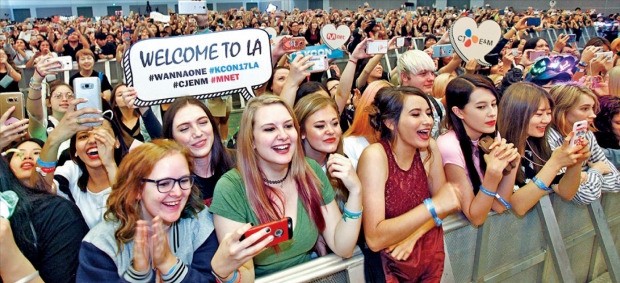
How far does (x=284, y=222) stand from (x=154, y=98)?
1.67 metres

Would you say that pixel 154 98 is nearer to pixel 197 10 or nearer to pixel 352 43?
pixel 197 10

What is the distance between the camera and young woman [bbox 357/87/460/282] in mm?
2172

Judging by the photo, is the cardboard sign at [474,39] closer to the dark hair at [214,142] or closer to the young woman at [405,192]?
the young woman at [405,192]

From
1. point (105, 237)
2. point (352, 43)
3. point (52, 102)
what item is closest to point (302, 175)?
point (105, 237)

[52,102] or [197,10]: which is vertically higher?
[197,10]

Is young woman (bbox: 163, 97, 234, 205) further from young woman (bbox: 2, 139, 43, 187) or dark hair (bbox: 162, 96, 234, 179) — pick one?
young woman (bbox: 2, 139, 43, 187)

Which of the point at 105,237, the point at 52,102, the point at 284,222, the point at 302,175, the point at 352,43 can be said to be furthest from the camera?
the point at 352,43

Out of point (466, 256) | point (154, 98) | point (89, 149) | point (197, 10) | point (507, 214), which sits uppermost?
point (197, 10)

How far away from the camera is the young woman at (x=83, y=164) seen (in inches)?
98.7

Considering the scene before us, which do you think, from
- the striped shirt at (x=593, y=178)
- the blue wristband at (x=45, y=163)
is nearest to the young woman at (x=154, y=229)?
the blue wristband at (x=45, y=163)

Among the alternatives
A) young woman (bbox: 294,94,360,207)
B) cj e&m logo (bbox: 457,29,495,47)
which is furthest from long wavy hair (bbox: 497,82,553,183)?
cj e&m logo (bbox: 457,29,495,47)

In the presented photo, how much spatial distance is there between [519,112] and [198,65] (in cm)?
190

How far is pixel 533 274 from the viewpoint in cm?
282

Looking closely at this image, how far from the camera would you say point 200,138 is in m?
2.62
